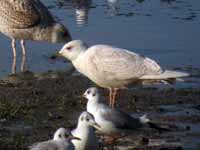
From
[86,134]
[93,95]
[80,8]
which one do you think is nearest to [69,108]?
[93,95]

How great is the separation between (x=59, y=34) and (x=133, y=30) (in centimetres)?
201

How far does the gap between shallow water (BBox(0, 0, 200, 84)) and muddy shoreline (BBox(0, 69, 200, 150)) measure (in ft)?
2.54

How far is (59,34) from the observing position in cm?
1567

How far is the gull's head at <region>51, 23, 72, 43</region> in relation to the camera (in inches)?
618

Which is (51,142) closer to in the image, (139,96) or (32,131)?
(32,131)

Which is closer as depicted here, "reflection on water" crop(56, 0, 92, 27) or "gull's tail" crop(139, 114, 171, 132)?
"gull's tail" crop(139, 114, 171, 132)

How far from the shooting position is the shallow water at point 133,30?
48.9 ft

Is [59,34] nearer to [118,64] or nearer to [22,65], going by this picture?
[22,65]

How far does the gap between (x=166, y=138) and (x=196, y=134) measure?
41cm

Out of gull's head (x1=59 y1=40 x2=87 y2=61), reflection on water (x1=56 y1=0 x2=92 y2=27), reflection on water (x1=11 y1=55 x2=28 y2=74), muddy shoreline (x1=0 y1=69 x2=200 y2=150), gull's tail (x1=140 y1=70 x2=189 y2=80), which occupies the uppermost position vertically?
reflection on water (x1=56 y1=0 x2=92 y2=27)

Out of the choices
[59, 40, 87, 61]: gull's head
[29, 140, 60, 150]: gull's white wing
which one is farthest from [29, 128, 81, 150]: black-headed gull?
[59, 40, 87, 61]: gull's head

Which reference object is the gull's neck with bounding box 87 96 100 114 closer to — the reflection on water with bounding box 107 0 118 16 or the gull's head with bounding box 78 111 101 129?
the gull's head with bounding box 78 111 101 129

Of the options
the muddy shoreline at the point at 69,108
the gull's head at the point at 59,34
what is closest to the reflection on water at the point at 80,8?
the gull's head at the point at 59,34

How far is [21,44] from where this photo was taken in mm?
15680
